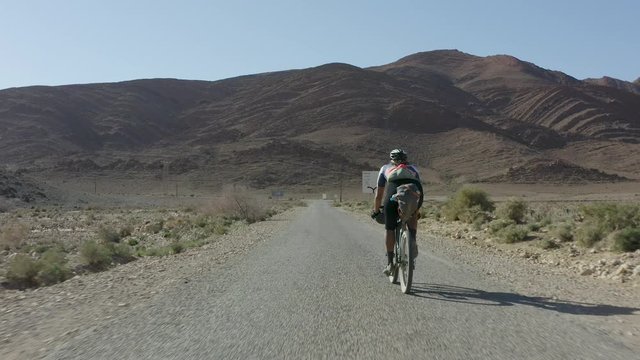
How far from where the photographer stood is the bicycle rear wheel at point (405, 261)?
9309mm

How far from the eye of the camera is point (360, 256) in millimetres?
15445

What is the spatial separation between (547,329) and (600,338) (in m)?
0.58

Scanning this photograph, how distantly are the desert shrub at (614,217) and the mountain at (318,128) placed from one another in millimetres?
90722

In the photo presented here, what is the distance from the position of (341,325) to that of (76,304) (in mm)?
4435

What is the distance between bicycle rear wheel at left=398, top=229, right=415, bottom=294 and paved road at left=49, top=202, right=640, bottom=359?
0.59 ft

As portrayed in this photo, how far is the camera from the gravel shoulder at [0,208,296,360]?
23.3ft

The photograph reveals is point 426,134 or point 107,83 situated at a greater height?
point 107,83

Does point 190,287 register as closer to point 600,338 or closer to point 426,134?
point 600,338

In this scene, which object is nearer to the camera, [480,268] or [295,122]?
[480,268]

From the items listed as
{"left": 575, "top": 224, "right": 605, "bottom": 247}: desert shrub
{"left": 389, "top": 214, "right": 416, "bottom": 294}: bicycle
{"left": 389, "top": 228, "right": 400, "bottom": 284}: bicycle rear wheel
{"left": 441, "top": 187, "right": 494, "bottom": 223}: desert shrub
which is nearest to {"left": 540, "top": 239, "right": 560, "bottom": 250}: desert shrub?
{"left": 575, "top": 224, "right": 605, "bottom": 247}: desert shrub

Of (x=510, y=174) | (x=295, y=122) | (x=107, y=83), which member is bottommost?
(x=510, y=174)

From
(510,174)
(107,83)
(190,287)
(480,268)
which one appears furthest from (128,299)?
(107,83)

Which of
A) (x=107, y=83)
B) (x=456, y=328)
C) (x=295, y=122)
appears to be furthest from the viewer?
(x=107, y=83)

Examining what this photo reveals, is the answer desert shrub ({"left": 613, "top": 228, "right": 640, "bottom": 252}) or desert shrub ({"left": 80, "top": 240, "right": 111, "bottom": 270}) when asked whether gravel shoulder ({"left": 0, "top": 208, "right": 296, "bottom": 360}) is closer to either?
desert shrub ({"left": 80, "top": 240, "right": 111, "bottom": 270})
